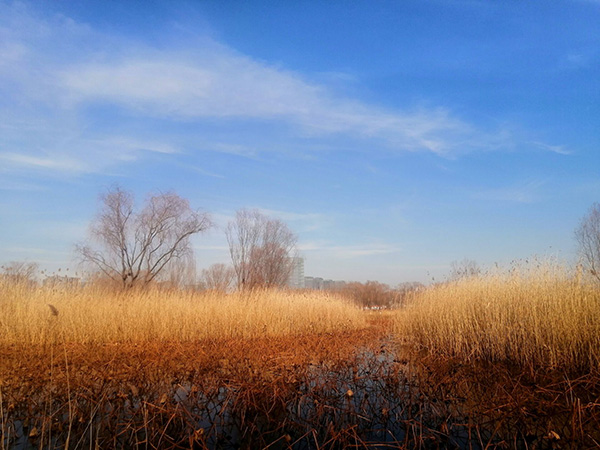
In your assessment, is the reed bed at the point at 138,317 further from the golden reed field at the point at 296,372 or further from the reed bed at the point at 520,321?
the reed bed at the point at 520,321

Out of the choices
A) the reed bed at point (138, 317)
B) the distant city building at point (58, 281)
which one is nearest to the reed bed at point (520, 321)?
the reed bed at point (138, 317)

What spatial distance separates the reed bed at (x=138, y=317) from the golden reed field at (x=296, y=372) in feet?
0.13

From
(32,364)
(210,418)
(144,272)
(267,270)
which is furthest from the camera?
(267,270)

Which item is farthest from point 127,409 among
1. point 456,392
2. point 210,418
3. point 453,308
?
point 453,308

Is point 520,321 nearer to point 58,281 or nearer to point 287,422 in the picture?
point 287,422

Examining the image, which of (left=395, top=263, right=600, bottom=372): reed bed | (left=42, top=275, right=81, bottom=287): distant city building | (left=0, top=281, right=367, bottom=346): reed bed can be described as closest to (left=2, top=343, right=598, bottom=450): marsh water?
(left=395, top=263, right=600, bottom=372): reed bed

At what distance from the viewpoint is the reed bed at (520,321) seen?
18.4 ft

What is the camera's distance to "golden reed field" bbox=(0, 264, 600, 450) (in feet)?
10.7

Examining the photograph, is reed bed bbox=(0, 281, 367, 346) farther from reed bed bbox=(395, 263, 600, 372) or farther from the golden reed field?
reed bed bbox=(395, 263, 600, 372)

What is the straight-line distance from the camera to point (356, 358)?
6879 mm

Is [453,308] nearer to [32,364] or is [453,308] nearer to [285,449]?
[285,449]

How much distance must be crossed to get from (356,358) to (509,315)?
2.89 meters

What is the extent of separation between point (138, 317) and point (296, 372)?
18.6 ft

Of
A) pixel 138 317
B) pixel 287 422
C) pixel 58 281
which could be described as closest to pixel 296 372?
pixel 287 422
